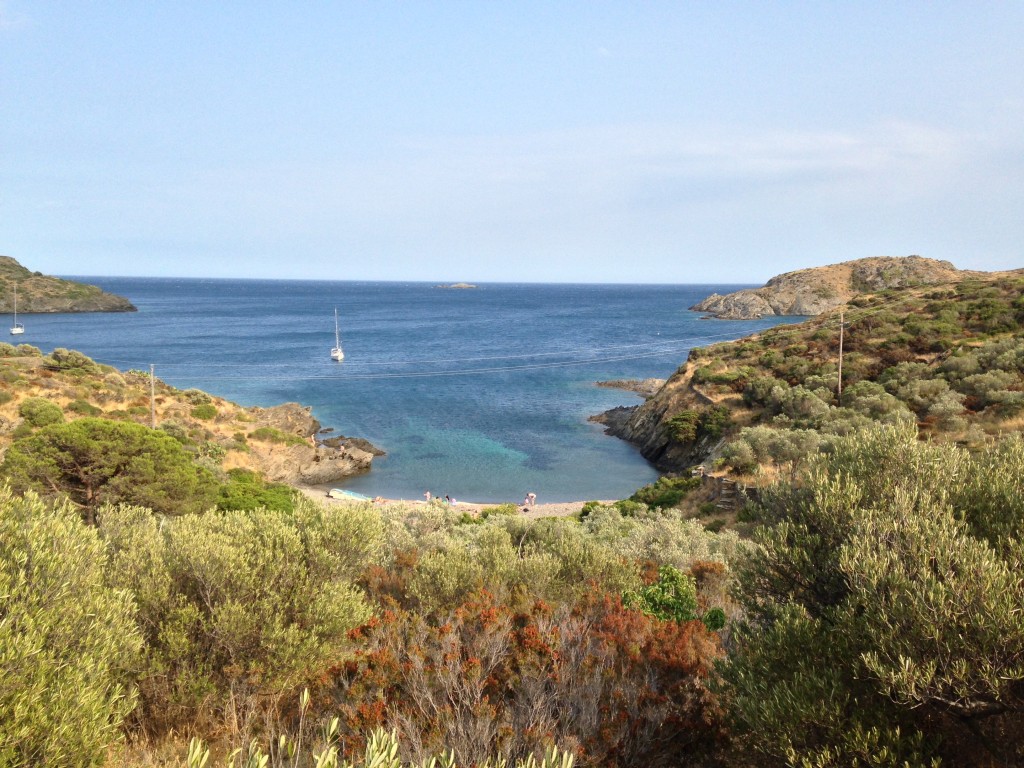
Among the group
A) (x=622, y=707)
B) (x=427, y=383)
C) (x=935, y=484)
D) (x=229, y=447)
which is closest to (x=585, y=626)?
(x=622, y=707)

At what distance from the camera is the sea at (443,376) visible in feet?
130

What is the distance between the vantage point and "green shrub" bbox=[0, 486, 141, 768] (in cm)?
482

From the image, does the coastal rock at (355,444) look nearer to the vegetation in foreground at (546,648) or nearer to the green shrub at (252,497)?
the green shrub at (252,497)

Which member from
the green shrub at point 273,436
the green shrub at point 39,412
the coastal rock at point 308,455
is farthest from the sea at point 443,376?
the green shrub at point 39,412

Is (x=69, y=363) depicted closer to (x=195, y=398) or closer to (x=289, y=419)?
(x=195, y=398)

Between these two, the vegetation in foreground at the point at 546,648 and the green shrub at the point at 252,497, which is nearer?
the vegetation in foreground at the point at 546,648

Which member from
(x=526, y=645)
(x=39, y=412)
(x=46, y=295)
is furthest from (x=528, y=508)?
(x=46, y=295)

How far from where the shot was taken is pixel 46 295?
473ft

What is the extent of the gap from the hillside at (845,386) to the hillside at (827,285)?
7377 centimetres

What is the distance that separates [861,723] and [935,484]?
102 inches

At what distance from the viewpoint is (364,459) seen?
1577 inches

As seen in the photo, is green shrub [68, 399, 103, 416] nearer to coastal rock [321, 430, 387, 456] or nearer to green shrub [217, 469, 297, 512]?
green shrub [217, 469, 297, 512]

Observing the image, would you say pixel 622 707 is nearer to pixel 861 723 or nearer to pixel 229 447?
pixel 861 723

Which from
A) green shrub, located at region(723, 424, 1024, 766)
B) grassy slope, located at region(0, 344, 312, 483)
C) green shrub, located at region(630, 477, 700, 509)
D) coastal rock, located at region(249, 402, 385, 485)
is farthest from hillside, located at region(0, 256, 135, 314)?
green shrub, located at region(723, 424, 1024, 766)
